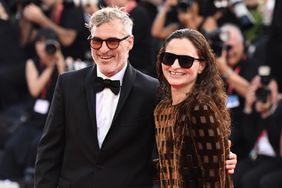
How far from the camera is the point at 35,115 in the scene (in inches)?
344

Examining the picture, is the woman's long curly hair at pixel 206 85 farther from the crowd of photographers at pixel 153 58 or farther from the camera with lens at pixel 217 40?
the camera with lens at pixel 217 40

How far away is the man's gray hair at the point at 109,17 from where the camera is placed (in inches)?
176

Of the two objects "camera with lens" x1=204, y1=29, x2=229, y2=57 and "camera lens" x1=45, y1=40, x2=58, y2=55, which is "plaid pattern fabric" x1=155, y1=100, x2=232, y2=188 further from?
"camera lens" x1=45, y1=40, x2=58, y2=55

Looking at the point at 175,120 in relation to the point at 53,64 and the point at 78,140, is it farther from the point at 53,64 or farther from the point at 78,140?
the point at 53,64

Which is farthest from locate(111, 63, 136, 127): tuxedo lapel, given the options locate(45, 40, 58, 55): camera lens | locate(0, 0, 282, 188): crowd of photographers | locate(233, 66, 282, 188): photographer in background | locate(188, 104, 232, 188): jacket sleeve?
locate(45, 40, 58, 55): camera lens

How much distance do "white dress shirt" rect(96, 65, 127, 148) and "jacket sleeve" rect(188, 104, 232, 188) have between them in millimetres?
699

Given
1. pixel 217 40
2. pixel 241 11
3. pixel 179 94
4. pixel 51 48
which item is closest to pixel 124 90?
pixel 179 94

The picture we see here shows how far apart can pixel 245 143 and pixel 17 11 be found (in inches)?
148

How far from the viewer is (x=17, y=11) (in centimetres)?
1018

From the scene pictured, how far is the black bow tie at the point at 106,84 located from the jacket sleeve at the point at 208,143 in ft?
2.21

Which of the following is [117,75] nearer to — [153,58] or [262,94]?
[262,94]

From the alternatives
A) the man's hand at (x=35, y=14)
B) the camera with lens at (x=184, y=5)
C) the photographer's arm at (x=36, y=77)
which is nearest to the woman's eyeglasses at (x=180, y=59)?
the camera with lens at (x=184, y=5)

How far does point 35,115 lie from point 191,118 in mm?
4916

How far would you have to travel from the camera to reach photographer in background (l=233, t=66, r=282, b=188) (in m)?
7.47
